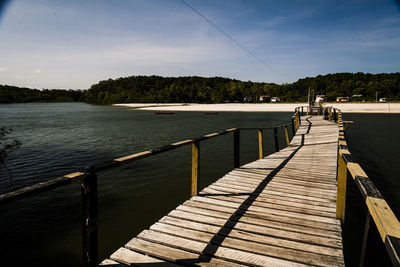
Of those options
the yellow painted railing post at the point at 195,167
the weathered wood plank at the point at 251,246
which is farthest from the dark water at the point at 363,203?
the yellow painted railing post at the point at 195,167

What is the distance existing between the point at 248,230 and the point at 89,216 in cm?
221

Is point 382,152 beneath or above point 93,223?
beneath

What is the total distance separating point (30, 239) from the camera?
6.43 meters

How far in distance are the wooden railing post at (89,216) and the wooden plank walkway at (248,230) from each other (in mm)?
349

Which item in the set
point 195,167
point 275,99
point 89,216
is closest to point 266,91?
point 275,99

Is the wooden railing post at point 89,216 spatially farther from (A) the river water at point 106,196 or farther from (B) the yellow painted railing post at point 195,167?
(A) the river water at point 106,196

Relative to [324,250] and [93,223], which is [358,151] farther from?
[93,223]

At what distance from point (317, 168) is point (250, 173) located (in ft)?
7.75

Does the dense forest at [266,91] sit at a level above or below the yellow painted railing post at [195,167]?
above

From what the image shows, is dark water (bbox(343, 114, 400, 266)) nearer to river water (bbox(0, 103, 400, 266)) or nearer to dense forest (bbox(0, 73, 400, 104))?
river water (bbox(0, 103, 400, 266))

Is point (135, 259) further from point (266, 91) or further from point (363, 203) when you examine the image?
point (266, 91)

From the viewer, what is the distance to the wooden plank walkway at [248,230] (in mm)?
2846

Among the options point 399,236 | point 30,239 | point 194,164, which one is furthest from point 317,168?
point 30,239

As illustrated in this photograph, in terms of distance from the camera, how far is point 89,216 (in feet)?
8.12
